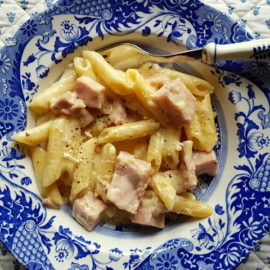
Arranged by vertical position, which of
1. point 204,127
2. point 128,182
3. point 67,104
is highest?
point 67,104

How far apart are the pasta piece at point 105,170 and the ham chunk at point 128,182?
3cm

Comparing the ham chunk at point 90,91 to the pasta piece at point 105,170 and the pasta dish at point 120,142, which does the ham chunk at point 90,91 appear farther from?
the pasta piece at point 105,170

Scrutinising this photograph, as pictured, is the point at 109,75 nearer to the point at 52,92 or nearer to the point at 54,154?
the point at 52,92

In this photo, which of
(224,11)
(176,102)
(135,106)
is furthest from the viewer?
(224,11)

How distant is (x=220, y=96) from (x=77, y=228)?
765 mm

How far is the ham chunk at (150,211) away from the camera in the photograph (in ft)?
5.29

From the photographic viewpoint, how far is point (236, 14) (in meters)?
1.93

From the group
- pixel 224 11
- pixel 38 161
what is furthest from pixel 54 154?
pixel 224 11

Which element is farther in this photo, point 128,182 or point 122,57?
point 122,57

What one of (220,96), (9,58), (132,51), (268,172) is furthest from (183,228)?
(9,58)

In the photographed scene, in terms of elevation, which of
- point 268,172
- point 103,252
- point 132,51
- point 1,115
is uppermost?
point 132,51

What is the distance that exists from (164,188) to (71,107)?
0.46 metres

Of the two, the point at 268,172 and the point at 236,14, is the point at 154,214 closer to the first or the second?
the point at 268,172

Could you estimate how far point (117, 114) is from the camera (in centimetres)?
164
